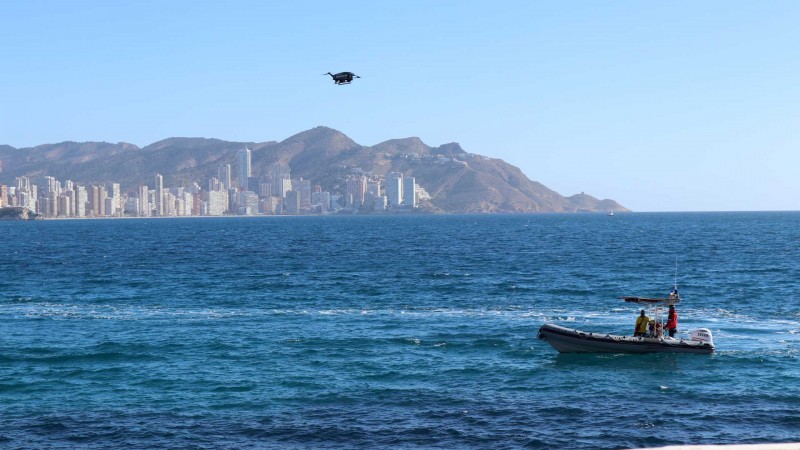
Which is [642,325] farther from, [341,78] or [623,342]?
[341,78]

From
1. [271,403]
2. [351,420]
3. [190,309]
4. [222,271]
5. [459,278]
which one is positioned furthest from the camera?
[222,271]

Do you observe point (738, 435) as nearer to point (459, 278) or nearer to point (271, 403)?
point (271, 403)

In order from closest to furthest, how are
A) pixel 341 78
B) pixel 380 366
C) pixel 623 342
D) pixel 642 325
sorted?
pixel 341 78 → pixel 380 366 → pixel 623 342 → pixel 642 325

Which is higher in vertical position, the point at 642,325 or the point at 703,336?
the point at 642,325

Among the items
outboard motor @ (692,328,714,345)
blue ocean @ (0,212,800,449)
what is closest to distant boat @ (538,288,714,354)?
outboard motor @ (692,328,714,345)

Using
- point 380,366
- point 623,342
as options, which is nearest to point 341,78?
point 380,366

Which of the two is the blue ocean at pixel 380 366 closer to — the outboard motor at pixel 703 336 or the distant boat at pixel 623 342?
the distant boat at pixel 623 342

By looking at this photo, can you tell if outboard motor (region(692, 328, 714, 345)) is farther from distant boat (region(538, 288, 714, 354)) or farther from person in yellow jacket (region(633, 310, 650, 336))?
person in yellow jacket (region(633, 310, 650, 336))

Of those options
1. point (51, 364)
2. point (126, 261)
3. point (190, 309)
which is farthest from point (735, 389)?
point (126, 261)
